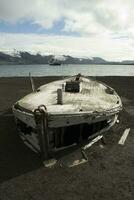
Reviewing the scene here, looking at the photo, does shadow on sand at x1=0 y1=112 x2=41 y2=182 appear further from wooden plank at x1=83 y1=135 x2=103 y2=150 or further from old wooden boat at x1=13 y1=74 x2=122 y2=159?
wooden plank at x1=83 y1=135 x2=103 y2=150

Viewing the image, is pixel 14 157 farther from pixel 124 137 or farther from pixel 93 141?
pixel 124 137

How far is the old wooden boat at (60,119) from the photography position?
452 inches

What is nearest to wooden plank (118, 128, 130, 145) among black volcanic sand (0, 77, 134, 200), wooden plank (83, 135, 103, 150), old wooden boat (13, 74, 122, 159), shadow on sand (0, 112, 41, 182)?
black volcanic sand (0, 77, 134, 200)

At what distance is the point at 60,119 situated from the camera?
11.5 m

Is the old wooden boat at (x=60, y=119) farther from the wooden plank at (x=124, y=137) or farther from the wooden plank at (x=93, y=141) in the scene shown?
the wooden plank at (x=124, y=137)

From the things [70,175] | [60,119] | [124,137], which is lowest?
[124,137]

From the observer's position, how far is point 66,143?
40.6 ft

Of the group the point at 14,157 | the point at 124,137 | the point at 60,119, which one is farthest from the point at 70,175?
the point at 124,137

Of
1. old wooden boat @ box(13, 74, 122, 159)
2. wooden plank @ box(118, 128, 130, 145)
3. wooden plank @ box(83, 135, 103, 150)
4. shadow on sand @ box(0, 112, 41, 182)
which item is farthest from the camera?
wooden plank @ box(118, 128, 130, 145)

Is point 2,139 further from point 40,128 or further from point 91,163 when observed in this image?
point 91,163

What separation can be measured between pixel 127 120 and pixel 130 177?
7.57 meters

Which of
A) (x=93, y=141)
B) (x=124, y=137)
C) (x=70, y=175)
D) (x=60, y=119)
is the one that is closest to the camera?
(x=70, y=175)

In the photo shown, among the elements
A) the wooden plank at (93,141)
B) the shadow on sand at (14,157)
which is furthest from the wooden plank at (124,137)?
the shadow on sand at (14,157)

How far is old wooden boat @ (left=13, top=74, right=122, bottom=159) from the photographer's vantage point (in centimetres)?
1148
